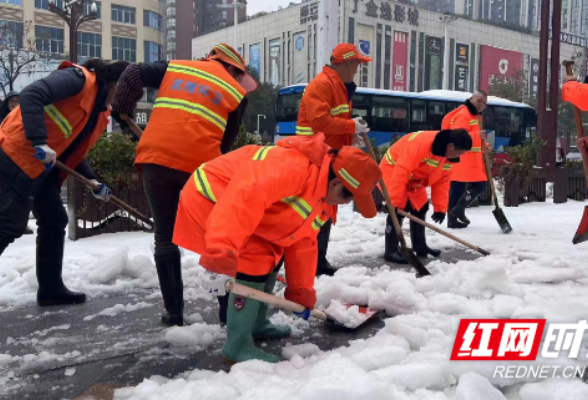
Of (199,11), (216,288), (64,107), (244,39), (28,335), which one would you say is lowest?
(28,335)

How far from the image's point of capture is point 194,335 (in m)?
3.01

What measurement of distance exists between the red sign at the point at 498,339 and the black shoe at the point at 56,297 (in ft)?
8.13

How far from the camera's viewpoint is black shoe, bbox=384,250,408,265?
519 cm

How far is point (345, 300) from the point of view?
3686 millimetres

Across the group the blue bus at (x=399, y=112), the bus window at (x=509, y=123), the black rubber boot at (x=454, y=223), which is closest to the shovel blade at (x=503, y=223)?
the black rubber boot at (x=454, y=223)

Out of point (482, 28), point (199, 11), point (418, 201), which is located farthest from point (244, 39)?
point (418, 201)

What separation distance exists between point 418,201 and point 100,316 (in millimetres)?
3057

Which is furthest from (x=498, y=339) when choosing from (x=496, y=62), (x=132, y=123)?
(x=496, y=62)

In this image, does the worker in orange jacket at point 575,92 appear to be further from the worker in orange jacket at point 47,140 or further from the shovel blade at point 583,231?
the worker in orange jacket at point 47,140

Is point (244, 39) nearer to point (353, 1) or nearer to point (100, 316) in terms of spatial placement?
point (353, 1)

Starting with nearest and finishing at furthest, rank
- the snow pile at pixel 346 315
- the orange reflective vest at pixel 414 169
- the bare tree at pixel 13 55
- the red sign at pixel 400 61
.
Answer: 1. the snow pile at pixel 346 315
2. the orange reflective vest at pixel 414 169
3. the bare tree at pixel 13 55
4. the red sign at pixel 400 61

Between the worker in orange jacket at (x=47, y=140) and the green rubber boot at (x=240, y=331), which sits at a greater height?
the worker in orange jacket at (x=47, y=140)

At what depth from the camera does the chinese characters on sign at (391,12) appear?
164ft

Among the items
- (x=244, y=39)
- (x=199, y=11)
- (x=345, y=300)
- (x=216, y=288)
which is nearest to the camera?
(x=216, y=288)
